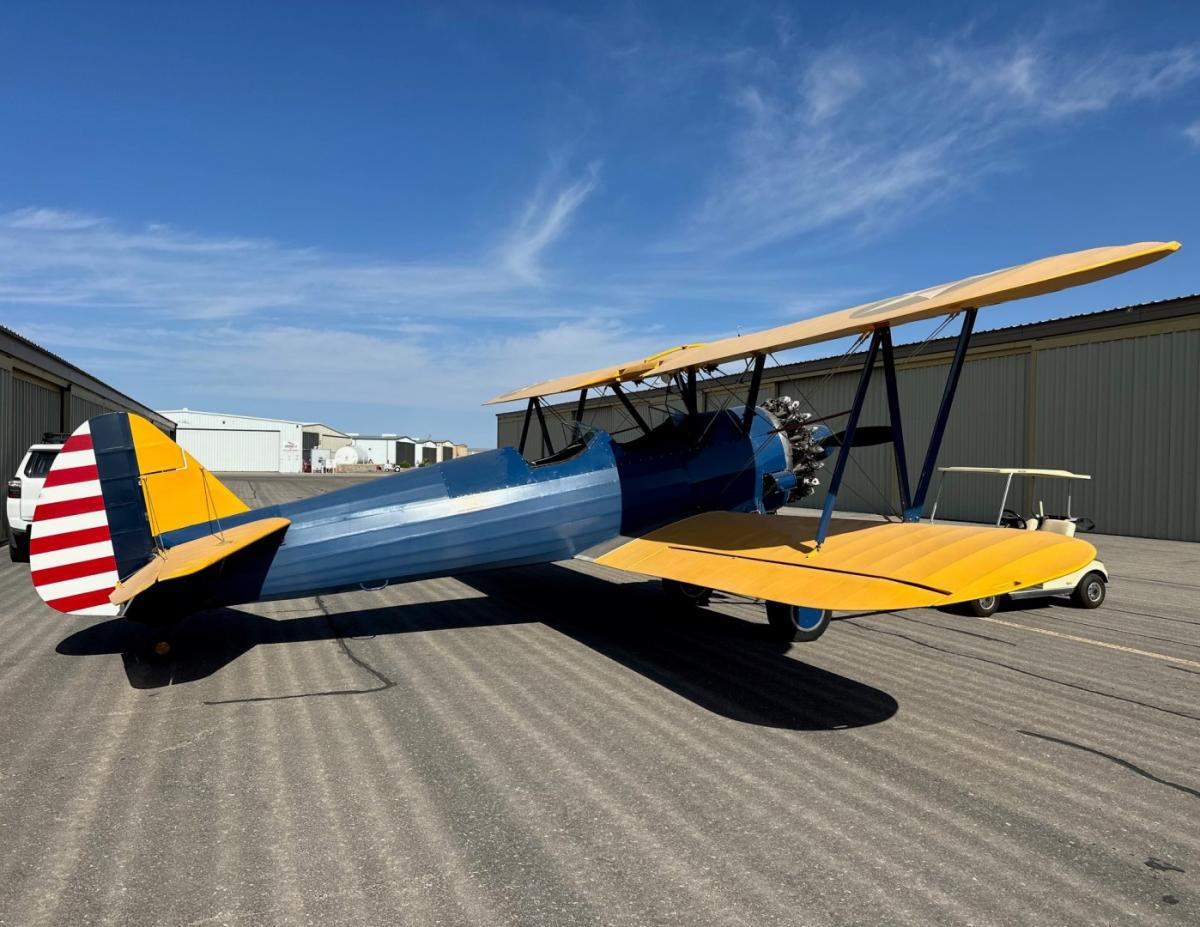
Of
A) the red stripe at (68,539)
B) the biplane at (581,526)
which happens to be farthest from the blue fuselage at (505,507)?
the red stripe at (68,539)

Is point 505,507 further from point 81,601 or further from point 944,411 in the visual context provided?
point 944,411

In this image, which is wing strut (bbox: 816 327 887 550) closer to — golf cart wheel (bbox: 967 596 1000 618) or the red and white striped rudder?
golf cart wheel (bbox: 967 596 1000 618)

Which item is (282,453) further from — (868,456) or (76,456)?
(76,456)

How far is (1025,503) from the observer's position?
1900 cm

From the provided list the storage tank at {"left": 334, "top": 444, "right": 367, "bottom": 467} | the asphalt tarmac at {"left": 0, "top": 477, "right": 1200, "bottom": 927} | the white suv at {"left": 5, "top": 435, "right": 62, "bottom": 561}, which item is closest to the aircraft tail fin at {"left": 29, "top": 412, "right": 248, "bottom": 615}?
the asphalt tarmac at {"left": 0, "top": 477, "right": 1200, "bottom": 927}

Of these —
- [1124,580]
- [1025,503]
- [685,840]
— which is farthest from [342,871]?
[1025,503]

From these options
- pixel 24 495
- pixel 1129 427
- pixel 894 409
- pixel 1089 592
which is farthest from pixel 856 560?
pixel 1129 427

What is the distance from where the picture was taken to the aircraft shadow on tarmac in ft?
16.8

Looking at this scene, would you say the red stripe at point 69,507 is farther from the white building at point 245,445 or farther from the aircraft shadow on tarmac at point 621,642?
the white building at point 245,445

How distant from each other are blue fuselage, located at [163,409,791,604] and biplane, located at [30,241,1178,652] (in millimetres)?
16

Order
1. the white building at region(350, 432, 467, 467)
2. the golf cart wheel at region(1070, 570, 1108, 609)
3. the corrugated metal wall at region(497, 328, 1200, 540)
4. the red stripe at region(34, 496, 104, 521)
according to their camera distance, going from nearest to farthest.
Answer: the red stripe at region(34, 496, 104, 521), the golf cart wheel at region(1070, 570, 1108, 609), the corrugated metal wall at region(497, 328, 1200, 540), the white building at region(350, 432, 467, 467)

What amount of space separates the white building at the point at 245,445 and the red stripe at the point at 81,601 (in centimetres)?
7076

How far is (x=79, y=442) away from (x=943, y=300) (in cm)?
643

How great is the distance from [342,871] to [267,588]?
342 cm
